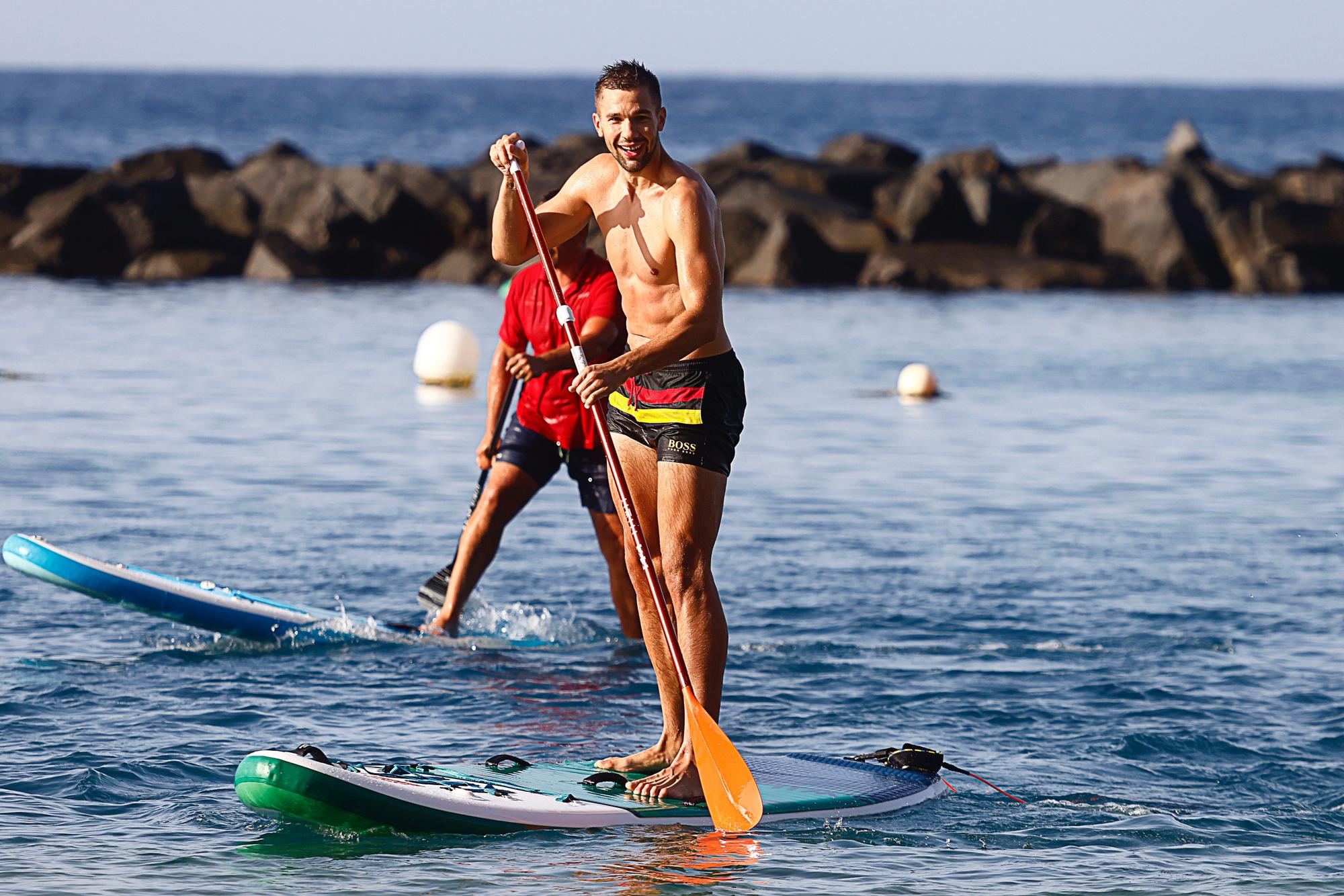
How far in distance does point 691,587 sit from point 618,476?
44 centimetres

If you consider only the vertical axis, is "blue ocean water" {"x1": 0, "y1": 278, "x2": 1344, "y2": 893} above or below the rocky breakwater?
below

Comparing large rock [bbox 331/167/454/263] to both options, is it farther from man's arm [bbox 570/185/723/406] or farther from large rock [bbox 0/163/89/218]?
man's arm [bbox 570/185/723/406]

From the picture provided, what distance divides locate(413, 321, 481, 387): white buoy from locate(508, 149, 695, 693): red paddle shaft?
41.8 feet

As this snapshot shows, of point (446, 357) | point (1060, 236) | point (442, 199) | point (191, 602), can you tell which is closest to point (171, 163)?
point (442, 199)

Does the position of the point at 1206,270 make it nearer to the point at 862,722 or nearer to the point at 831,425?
the point at 831,425

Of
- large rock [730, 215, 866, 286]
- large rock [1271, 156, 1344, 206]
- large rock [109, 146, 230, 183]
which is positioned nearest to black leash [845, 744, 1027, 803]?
large rock [730, 215, 866, 286]

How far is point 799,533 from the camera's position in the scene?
11586 millimetres

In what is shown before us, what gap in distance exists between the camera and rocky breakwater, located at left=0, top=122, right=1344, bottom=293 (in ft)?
102

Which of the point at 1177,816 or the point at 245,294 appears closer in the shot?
the point at 1177,816

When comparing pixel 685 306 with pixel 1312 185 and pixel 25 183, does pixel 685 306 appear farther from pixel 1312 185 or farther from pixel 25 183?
pixel 25 183

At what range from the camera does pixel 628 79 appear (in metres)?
5.82

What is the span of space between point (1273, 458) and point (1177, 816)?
29.9 ft

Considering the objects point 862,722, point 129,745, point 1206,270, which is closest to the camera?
point 129,745

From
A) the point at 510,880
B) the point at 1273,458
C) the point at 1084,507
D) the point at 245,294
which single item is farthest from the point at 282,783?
the point at 245,294
